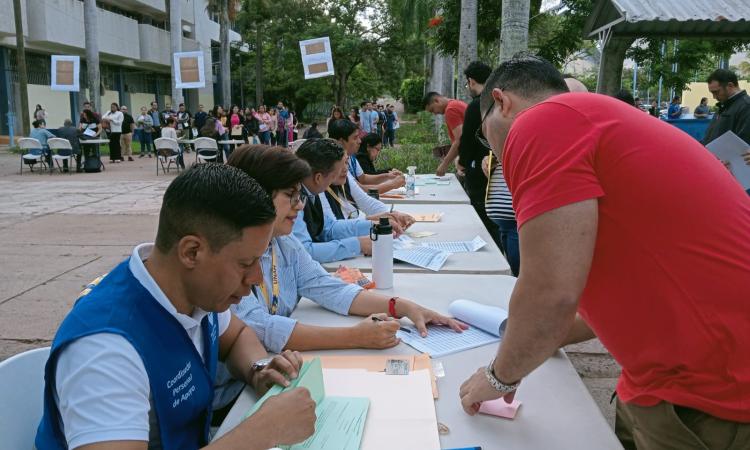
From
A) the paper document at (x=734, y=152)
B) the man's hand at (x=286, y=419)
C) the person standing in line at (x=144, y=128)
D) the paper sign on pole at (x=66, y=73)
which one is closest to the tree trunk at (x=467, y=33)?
the paper document at (x=734, y=152)

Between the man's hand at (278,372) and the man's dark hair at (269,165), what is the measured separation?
2.14 feet

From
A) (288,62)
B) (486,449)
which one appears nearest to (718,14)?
(486,449)

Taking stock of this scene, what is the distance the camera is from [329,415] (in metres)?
1.44

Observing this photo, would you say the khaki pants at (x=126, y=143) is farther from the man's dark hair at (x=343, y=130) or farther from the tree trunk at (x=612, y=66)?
the man's dark hair at (x=343, y=130)

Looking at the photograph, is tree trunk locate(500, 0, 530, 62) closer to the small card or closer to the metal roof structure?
the metal roof structure

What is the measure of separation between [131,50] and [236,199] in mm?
27160

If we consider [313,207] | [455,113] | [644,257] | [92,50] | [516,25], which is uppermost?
[92,50]

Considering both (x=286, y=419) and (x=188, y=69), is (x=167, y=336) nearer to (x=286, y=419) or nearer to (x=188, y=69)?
(x=286, y=419)

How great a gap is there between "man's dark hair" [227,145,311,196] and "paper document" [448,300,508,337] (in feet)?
2.33

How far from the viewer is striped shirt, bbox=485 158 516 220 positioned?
369cm

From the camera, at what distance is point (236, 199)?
123cm

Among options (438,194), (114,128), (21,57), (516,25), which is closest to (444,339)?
(438,194)

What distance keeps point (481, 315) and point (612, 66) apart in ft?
24.3

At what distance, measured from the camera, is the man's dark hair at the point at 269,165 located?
80.7 inches
